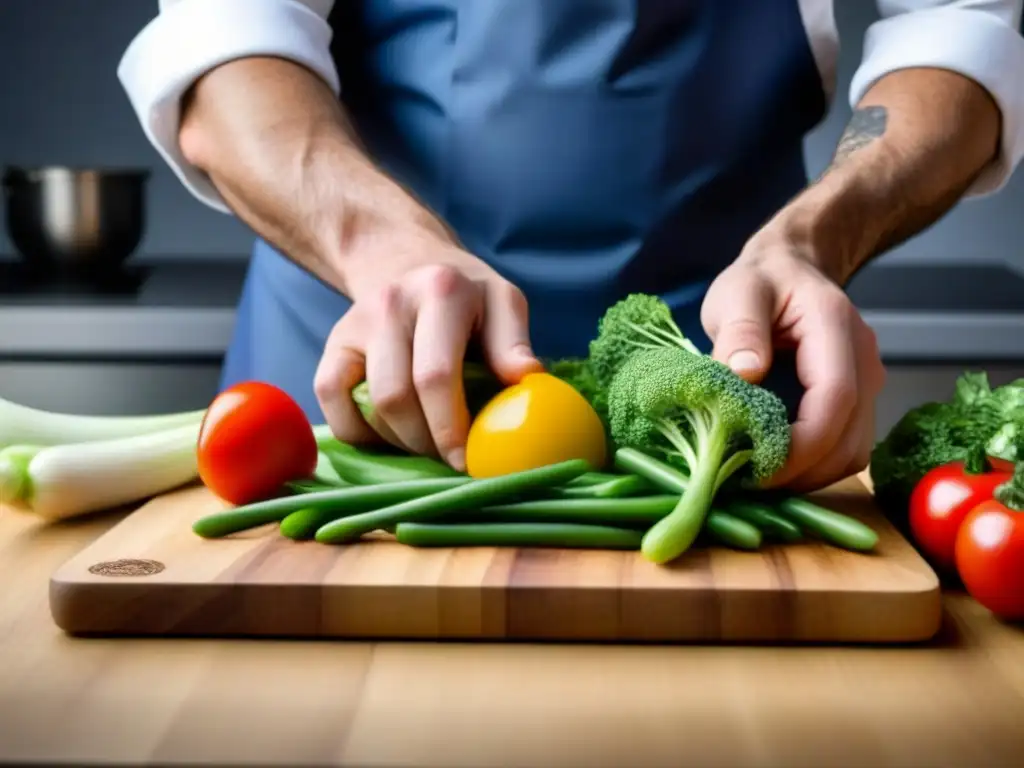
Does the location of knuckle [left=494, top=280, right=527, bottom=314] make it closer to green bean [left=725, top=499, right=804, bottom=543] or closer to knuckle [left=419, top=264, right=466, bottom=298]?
knuckle [left=419, top=264, right=466, bottom=298]

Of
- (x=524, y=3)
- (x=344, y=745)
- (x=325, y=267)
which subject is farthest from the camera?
(x=524, y=3)

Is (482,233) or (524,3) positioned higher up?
(524,3)

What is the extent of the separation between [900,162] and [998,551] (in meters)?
0.67

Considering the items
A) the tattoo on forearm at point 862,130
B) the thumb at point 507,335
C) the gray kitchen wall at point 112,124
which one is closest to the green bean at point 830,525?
the thumb at point 507,335

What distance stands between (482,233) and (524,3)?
0.25 meters

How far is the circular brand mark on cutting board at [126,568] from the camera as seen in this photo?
917 mm

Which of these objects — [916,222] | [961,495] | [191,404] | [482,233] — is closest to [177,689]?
[961,495]

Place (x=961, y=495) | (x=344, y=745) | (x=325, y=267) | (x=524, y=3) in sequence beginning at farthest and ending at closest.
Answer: (x=524, y=3), (x=325, y=267), (x=961, y=495), (x=344, y=745)

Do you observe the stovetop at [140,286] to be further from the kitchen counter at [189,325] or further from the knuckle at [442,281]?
the knuckle at [442,281]

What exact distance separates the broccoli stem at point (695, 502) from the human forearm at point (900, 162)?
382 mm

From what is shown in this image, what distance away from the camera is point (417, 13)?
1.49 meters

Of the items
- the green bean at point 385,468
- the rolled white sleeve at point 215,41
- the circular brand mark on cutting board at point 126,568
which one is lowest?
the green bean at point 385,468

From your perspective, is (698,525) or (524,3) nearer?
(698,525)

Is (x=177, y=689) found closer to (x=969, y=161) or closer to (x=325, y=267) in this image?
(x=325, y=267)
